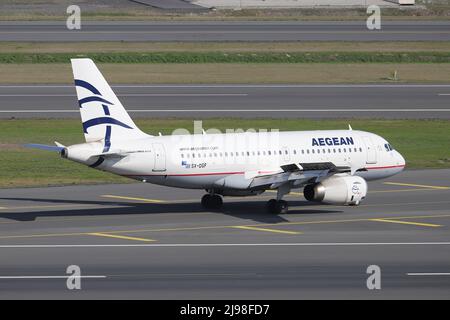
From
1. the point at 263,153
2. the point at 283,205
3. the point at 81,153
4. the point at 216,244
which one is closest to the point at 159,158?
the point at 81,153

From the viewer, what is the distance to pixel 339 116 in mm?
86125

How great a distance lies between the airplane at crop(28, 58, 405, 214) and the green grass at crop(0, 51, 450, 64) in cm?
6305

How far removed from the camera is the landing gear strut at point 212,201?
176 feet

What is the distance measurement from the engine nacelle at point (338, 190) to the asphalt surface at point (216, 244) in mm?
1052

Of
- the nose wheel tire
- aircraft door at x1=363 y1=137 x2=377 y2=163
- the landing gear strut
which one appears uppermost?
aircraft door at x1=363 y1=137 x2=377 y2=163

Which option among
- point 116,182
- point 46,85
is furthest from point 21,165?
point 46,85

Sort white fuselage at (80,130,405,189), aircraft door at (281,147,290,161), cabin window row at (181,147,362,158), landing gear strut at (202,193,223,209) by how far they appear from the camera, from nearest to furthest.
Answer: white fuselage at (80,130,405,189) → cabin window row at (181,147,362,158) → aircraft door at (281,147,290,161) → landing gear strut at (202,193,223,209)

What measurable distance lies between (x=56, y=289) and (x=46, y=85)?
67.2m

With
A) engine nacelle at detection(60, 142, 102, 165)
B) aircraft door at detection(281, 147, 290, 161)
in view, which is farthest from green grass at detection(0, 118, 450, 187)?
aircraft door at detection(281, 147, 290, 161)

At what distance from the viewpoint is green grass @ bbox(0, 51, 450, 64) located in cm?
11625

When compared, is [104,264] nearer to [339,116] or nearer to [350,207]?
[350,207]

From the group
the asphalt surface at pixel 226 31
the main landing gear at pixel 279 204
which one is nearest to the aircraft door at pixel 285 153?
the main landing gear at pixel 279 204

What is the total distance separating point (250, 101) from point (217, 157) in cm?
4327

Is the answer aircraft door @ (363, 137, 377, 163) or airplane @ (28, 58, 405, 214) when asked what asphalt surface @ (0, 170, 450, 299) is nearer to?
airplane @ (28, 58, 405, 214)
